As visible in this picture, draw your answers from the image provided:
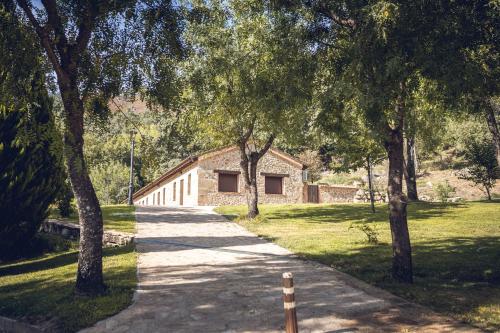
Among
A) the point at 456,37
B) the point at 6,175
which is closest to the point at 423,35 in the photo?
the point at 456,37

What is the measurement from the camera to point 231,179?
32.0 m

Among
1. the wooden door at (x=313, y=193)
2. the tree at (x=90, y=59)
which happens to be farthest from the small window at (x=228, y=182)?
the tree at (x=90, y=59)

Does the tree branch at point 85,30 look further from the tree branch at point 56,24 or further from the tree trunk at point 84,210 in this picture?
the tree trunk at point 84,210

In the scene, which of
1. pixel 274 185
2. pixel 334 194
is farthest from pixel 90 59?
pixel 334 194

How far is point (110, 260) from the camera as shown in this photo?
10430mm

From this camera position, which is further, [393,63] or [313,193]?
[313,193]

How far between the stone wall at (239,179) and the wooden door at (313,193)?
895 millimetres

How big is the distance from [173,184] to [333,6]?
32.6 m

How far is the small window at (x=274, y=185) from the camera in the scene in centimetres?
3319

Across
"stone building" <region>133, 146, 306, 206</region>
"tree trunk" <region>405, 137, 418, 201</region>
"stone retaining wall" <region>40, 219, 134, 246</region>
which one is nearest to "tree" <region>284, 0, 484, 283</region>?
"stone retaining wall" <region>40, 219, 134, 246</region>

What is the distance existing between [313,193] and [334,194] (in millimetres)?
2087

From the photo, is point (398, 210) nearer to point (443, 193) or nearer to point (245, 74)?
point (245, 74)

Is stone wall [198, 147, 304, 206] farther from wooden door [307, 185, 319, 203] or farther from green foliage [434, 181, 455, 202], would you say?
green foliage [434, 181, 455, 202]

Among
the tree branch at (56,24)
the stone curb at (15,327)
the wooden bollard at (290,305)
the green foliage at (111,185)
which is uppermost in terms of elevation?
the green foliage at (111,185)
